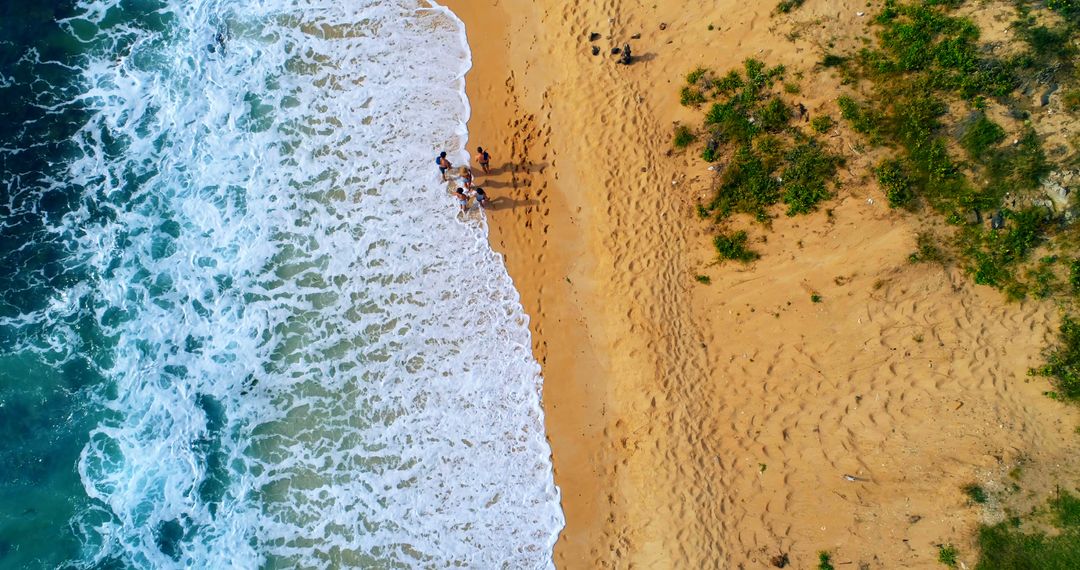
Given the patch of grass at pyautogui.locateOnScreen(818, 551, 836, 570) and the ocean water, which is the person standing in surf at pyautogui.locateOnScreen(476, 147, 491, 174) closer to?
the ocean water

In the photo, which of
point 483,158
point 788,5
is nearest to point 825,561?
point 483,158

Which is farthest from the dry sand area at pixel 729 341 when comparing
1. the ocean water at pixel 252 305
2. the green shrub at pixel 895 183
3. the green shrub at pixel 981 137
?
the green shrub at pixel 981 137

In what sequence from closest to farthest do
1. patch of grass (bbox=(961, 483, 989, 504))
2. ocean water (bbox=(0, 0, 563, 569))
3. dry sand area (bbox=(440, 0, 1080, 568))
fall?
patch of grass (bbox=(961, 483, 989, 504))
dry sand area (bbox=(440, 0, 1080, 568))
ocean water (bbox=(0, 0, 563, 569))

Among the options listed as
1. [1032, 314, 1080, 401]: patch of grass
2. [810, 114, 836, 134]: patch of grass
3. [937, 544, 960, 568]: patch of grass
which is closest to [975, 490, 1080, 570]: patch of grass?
[937, 544, 960, 568]: patch of grass

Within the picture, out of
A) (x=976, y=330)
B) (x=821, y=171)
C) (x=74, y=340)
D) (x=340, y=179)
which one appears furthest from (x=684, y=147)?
(x=74, y=340)

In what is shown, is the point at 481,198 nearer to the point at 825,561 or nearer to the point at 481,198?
the point at 481,198

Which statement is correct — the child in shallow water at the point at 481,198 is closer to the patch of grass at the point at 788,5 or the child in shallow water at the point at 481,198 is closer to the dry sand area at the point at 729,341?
the dry sand area at the point at 729,341

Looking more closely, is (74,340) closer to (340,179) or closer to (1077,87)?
(340,179)
